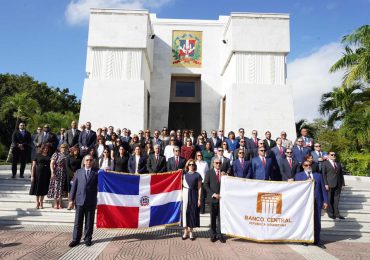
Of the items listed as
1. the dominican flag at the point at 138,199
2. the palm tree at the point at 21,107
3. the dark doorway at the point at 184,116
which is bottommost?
the dominican flag at the point at 138,199

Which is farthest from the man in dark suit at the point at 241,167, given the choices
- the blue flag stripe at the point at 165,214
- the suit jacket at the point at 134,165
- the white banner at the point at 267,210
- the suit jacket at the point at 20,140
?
the suit jacket at the point at 20,140

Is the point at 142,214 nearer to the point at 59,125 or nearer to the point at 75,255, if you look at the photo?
the point at 75,255

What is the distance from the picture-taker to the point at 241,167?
741cm

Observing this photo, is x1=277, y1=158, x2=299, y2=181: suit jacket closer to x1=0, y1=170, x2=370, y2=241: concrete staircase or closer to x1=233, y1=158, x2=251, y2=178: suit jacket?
x1=233, y1=158, x2=251, y2=178: suit jacket

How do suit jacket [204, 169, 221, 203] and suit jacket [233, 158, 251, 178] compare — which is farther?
suit jacket [233, 158, 251, 178]

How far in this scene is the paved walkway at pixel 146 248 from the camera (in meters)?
5.39

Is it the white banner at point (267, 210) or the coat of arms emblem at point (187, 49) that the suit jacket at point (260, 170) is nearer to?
the white banner at point (267, 210)

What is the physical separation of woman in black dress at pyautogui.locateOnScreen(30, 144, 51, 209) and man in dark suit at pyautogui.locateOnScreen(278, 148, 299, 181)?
6.10 meters

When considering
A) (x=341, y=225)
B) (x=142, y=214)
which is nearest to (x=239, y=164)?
(x=142, y=214)

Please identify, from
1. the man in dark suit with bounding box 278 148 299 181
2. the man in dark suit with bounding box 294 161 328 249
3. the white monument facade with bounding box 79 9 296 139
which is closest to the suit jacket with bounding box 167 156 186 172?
the man in dark suit with bounding box 278 148 299 181

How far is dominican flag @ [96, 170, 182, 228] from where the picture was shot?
6523mm

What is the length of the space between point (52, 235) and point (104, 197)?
1.38 meters

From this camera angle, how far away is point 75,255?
17.5 feet

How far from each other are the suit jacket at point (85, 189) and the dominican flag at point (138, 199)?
0.28 metres
